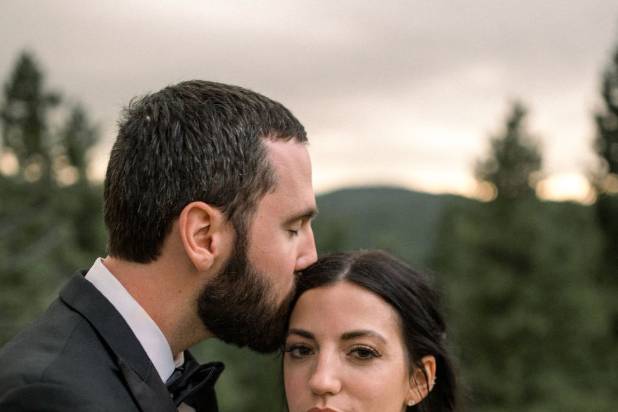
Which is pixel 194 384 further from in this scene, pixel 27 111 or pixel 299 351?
pixel 27 111

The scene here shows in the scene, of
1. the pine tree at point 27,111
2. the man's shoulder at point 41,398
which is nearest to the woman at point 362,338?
the man's shoulder at point 41,398

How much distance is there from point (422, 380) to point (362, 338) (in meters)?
0.63

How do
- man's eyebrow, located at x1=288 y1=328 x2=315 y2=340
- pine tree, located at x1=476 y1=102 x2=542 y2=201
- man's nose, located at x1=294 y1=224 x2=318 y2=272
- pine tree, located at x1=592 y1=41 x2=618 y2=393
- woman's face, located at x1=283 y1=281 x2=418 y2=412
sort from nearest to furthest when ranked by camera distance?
1. man's nose, located at x1=294 y1=224 x2=318 y2=272
2. woman's face, located at x1=283 y1=281 x2=418 y2=412
3. man's eyebrow, located at x1=288 y1=328 x2=315 y2=340
4. pine tree, located at x1=476 y1=102 x2=542 y2=201
5. pine tree, located at x1=592 y1=41 x2=618 y2=393

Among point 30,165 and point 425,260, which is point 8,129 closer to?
point 30,165

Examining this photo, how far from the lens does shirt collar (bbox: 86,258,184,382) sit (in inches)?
150

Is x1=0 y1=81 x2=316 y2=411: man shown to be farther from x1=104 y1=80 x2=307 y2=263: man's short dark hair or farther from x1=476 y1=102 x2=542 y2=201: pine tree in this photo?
x1=476 y1=102 x2=542 y2=201: pine tree

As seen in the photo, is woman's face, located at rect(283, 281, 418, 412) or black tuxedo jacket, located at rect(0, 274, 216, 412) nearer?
black tuxedo jacket, located at rect(0, 274, 216, 412)

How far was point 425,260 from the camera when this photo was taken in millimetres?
43688

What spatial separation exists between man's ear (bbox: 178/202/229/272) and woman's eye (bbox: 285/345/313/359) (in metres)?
0.92

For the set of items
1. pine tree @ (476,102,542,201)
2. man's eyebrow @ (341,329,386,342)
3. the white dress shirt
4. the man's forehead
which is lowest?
the white dress shirt

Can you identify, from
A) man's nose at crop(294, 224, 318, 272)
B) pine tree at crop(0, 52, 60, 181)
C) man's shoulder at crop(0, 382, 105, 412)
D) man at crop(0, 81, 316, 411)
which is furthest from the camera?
pine tree at crop(0, 52, 60, 181)

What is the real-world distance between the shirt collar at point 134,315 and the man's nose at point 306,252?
75 centimetres

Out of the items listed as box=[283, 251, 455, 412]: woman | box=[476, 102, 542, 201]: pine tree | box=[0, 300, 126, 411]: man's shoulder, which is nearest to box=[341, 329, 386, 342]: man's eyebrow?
box=[283, 251, 455, 412]: woman

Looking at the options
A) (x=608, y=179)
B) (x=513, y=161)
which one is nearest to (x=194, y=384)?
(x=513, y=161)
